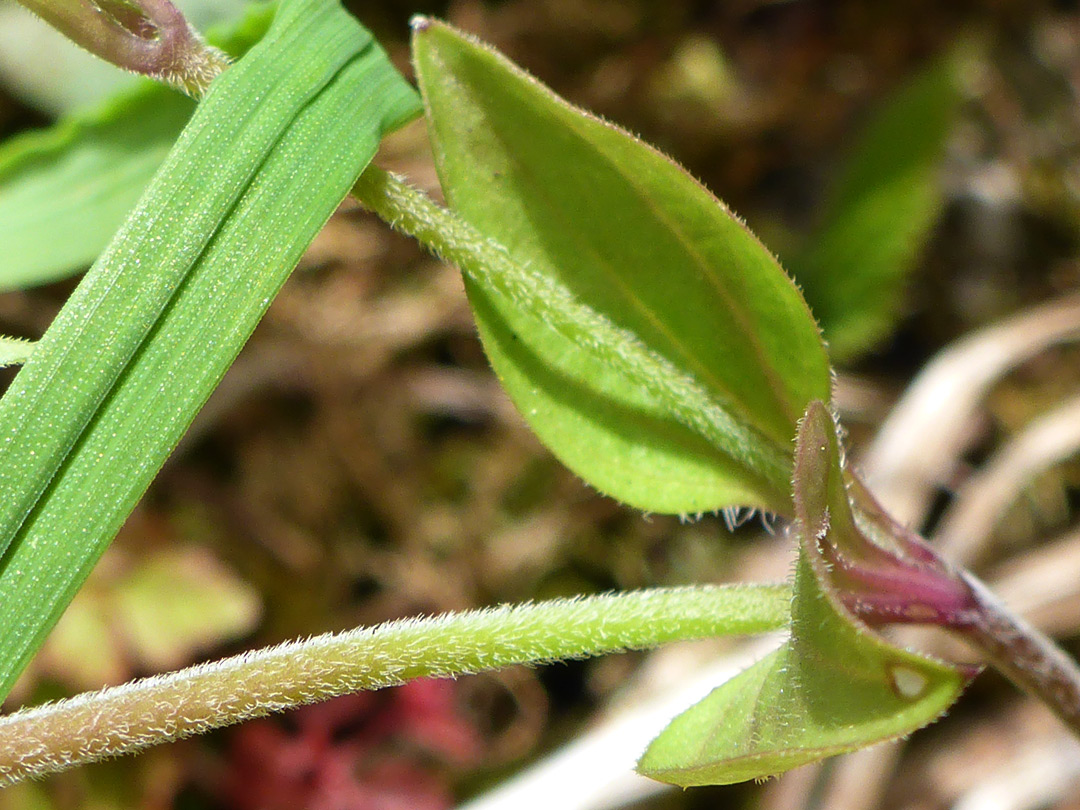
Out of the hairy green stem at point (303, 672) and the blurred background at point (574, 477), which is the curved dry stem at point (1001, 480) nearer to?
the blurred background at point (574, 477)

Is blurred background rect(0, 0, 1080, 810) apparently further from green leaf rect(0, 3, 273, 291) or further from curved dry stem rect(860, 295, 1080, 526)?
green leaf rect(0, 3, 273, 291)

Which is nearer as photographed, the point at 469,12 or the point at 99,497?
the point at 99,497

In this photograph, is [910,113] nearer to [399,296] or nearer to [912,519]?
[912,519]

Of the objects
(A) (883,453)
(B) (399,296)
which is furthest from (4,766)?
(A) (883,453)

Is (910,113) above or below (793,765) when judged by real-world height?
above

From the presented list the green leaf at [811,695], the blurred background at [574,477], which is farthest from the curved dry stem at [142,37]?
the blurred background at [574,477]

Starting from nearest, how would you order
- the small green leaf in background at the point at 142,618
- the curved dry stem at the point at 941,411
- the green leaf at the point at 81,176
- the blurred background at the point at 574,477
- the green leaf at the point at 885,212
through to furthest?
the green leaf at the point at 81,176, the small green leaf in background at the point at 142,618, the blurred background at the point at 574,477, the curved dry stem at the point at 941,411, the green leaf at the point at 885,212
